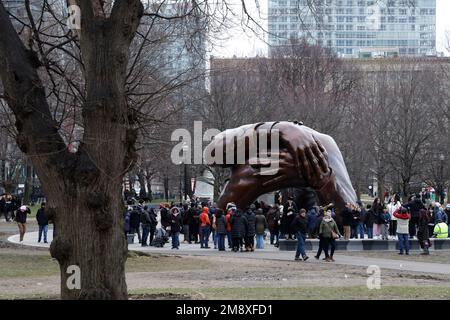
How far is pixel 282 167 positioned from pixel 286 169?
0.59ft

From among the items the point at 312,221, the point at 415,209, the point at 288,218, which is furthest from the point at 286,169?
the point at 415,209

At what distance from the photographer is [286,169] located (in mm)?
33562

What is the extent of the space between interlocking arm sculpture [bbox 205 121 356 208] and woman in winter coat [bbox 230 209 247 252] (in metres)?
3.95

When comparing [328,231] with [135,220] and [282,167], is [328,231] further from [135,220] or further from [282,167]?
[135,220]

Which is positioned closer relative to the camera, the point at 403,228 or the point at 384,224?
the point at 403,228

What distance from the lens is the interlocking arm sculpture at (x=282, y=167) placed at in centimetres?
3347

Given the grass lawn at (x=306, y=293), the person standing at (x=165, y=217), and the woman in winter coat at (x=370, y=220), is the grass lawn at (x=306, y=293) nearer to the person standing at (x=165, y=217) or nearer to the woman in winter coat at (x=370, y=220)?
the person standing at (x=165, y=217)

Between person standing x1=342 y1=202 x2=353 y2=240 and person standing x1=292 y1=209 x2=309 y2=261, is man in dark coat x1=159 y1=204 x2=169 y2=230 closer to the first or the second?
person standing x1=342 y1=202 x2=353 y2=240

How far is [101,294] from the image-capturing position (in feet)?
36.7

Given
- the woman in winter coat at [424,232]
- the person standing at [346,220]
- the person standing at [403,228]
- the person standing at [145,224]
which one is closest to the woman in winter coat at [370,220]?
the person standing at [346,220]

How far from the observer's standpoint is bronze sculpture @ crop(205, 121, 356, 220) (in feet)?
110

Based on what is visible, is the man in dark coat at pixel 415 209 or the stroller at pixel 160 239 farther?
the stroller at pixel 160 239
